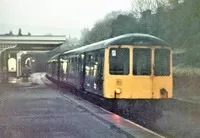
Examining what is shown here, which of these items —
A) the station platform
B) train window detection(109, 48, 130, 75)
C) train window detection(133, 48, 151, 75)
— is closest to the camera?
the station platform

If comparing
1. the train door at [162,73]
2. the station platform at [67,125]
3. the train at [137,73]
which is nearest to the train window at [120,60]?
the train at [137,73]

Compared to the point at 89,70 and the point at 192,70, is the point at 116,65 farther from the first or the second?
the point at 192,70

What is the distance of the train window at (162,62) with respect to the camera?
14.3m

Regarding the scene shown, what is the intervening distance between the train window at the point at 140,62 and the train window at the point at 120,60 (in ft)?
0.79

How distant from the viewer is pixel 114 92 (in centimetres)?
1413

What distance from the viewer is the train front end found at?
14.1 m

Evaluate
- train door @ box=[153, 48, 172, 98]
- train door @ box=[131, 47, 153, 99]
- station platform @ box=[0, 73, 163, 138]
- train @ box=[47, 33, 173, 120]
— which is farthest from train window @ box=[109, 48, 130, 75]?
station platform @ box=[0, 73, 163, 138]

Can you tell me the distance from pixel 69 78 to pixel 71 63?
3.36ft

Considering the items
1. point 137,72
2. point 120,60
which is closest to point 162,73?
point 137,72

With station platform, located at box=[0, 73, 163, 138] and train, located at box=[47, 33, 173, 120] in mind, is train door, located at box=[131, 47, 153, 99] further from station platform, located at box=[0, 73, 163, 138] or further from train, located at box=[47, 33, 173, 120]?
station platform, located at box=[0, 73, 163, 138]

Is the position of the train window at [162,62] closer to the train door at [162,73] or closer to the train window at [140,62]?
the train door at [162,73]

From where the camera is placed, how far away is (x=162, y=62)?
1454 centimetres

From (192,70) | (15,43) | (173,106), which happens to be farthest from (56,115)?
(15,43)

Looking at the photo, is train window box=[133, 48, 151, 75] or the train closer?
the train
